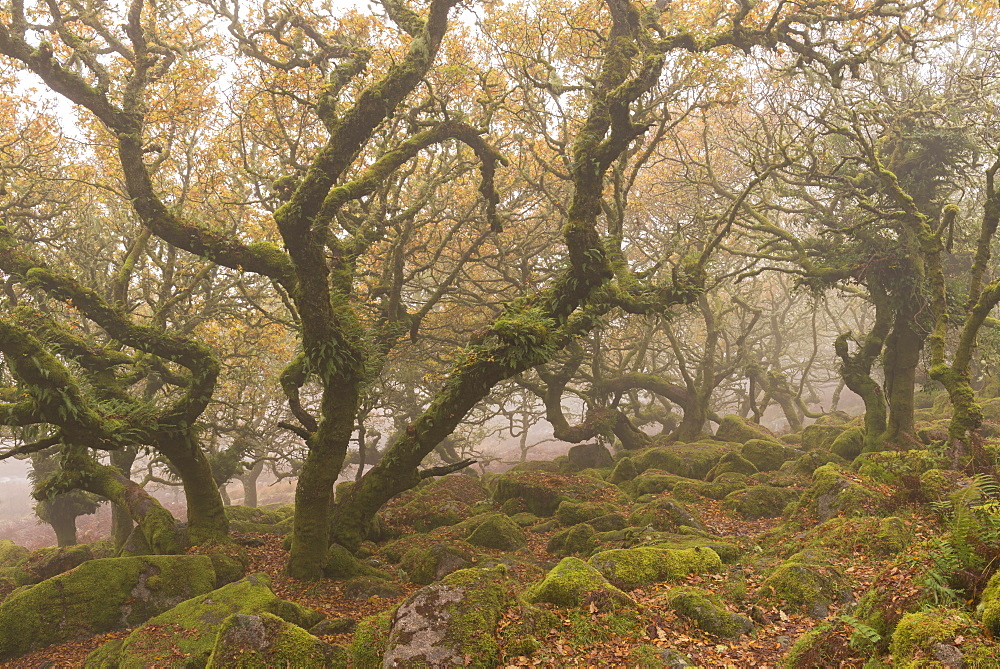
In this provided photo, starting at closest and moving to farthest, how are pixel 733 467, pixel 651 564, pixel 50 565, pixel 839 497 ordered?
pixel 651 564 → pixel 839 497 → pixel 50 565 → pixel 733 467

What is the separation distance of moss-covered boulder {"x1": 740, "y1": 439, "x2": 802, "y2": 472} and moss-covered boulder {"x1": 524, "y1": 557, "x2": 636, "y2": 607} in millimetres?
11548

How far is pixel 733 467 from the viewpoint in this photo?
53.4 feet

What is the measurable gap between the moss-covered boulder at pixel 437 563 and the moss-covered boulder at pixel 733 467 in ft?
28.9

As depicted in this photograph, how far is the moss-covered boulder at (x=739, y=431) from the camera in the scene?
20.5 m

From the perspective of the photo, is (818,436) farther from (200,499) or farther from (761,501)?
(200,499)

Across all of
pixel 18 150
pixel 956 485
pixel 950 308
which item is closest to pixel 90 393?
pixel 18 150

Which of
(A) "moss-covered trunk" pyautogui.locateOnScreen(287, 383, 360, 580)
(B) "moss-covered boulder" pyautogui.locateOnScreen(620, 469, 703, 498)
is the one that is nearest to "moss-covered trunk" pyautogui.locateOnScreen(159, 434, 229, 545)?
(A) "moss-covered trunk" pyautogui.locateOnScreen(287, 383, 360, 580)

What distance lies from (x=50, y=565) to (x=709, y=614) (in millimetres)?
15364

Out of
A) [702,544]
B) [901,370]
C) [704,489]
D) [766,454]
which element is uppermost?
[901,370]

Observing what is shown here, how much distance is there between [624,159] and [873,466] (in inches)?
362

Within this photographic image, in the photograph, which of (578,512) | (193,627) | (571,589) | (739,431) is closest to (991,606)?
(571,589)

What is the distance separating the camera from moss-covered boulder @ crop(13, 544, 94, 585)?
1327cm

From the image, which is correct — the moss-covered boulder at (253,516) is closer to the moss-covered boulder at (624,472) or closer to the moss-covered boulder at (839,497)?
the moss-covered boulder at (624,472)

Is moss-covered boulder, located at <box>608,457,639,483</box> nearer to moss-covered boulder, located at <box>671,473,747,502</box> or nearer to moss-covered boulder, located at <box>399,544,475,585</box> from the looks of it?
moss-covered boulder, located at <box>671,473,747,502</box>
